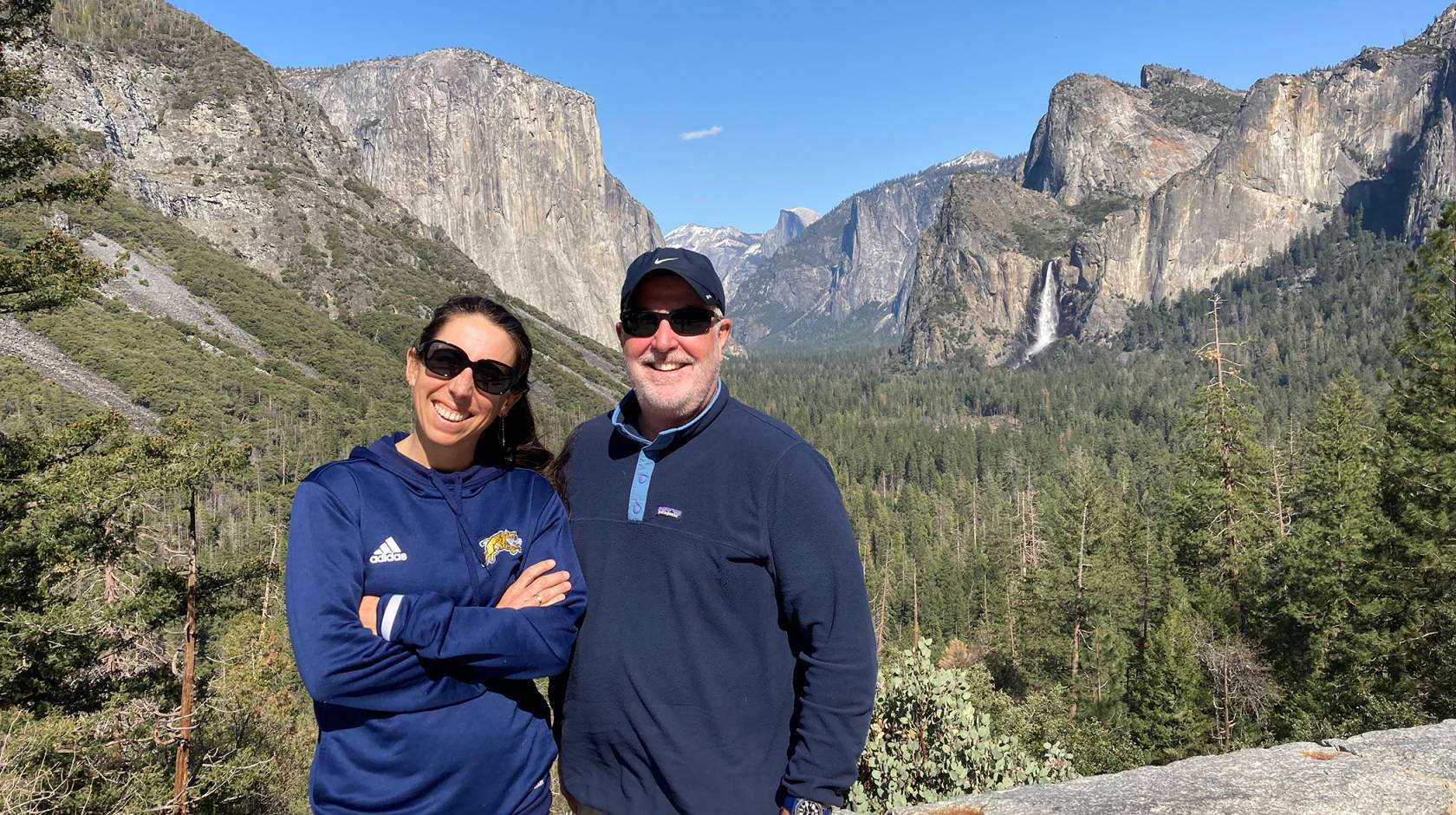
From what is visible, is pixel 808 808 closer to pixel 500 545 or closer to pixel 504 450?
pixel 500 545

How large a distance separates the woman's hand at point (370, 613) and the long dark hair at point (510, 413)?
0.76m

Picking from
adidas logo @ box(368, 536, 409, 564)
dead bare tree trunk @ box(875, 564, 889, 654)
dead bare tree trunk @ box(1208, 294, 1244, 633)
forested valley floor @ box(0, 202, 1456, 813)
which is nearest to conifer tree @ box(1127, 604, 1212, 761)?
forested valley floor @ box(0, 202, 1456, 813)

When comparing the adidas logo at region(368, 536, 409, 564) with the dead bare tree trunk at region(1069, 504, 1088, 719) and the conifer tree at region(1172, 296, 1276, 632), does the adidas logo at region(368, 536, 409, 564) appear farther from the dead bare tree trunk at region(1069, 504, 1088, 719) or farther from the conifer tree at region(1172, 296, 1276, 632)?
the dead bare tree trunk at region(1069, 504, 1088, 719)

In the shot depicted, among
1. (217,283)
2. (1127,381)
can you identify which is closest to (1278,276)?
(1127,381)

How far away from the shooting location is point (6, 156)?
30.9 feet

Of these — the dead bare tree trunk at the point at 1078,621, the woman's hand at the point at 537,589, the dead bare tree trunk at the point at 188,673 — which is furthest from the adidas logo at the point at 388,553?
the dead bare tree trunk at the point at 1078,621

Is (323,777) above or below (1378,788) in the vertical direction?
above

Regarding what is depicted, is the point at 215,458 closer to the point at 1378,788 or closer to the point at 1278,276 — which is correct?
the point at 1378,788

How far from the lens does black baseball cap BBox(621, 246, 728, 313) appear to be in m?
3.13

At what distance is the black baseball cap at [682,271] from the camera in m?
3.13

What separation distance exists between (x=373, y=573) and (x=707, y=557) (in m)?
1.24

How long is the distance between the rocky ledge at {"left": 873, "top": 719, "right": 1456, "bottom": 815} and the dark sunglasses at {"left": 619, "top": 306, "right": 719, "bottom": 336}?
13.2 ft

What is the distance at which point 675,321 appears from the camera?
10.5 feet

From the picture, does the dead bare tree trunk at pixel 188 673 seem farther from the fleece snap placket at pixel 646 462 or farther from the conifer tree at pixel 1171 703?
the conifer tree at pixel 1171 703
